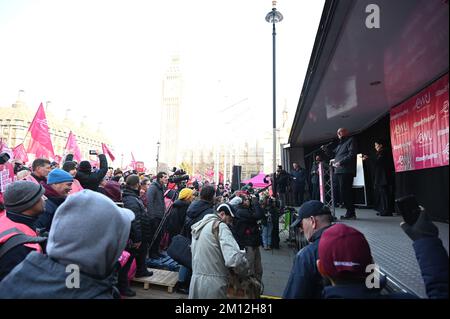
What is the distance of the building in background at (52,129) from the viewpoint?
76.7 ft

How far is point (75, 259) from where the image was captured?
4.21 feet

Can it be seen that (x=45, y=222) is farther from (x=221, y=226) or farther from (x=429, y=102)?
(x=429, y=102)

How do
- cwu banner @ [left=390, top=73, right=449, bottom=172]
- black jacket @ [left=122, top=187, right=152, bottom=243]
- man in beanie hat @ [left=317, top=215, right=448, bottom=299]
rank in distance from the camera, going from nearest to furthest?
man in beanie hat @ [left=317, top=215, right=448, bottom=299]
cwu banner @ [left=390, top=73, right=449, bottom=172]
black jacket @ [left=122, top=187, right=152, bottom=243]

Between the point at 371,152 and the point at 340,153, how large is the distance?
4.46m

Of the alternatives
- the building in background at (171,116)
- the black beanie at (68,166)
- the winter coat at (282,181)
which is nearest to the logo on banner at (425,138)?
the winter coat at (282,181)

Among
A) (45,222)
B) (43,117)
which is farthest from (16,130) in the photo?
(45,222)

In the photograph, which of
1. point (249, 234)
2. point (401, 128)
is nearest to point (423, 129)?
point (401, 128)

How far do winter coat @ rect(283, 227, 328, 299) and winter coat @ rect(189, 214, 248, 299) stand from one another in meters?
1.08

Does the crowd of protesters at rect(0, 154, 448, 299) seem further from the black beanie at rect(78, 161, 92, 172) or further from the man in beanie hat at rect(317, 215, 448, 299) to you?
the black beanie at rect(78, 161, 92, 172)

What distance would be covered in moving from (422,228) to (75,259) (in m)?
1.81

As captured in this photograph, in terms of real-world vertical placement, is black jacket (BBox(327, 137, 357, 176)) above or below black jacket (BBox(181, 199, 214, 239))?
above

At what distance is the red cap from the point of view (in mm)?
1296

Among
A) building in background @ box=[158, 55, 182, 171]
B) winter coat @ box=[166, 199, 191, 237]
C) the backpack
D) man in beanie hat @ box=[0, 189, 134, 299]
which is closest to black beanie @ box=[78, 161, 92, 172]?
winter coat @ box=[166, 199, 191, 237]

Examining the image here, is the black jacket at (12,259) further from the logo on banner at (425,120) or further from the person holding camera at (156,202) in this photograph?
the logo on banner at (425,120)
